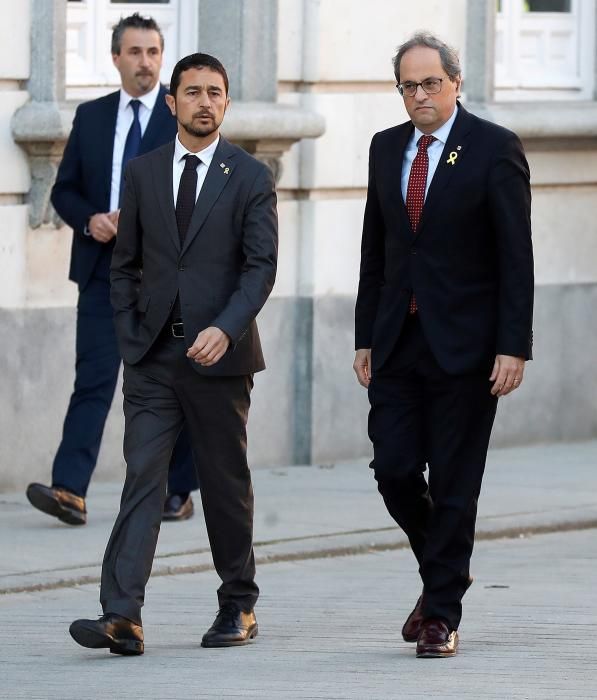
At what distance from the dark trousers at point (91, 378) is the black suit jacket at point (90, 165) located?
10 cm

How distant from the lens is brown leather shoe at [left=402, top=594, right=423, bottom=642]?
21.9 ft

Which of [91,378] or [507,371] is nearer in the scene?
[507,371]

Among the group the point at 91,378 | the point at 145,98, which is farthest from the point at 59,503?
the point at 145,98

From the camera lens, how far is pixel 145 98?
896 centimetres

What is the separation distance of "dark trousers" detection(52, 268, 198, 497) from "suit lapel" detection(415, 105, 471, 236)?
9.33 ft

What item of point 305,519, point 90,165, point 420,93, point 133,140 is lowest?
point 305,519

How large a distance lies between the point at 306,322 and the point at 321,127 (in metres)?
1.04

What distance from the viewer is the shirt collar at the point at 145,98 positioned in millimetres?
8961

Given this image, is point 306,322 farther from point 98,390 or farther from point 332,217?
point 98,390

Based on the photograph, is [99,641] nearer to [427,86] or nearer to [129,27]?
[427,86]

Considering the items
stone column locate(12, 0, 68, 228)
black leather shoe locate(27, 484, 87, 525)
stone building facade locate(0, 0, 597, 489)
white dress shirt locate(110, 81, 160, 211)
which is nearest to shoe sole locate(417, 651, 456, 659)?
black leather shoe locate(27, 484, 87, 525)

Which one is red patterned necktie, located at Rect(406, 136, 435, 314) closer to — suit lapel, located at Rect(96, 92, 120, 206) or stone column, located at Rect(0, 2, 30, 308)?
suit lapel, located at Rect(96, 92, 120, 206)

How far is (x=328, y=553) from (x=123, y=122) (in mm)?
2062

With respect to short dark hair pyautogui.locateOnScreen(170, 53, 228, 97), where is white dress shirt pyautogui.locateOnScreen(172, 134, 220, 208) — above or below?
below
